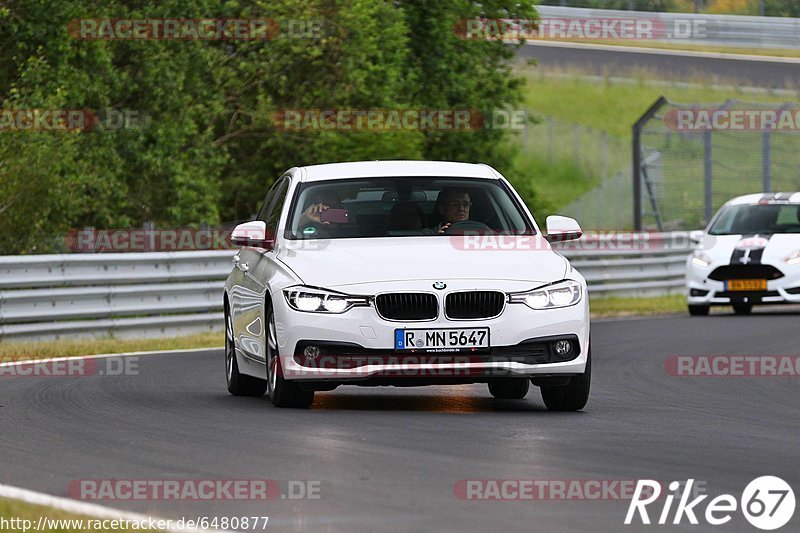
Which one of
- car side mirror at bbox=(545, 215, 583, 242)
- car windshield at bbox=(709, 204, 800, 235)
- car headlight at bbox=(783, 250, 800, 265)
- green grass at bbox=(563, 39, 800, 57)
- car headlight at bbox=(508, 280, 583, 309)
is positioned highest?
green grass at bbox=(563, 39, 800, 57)

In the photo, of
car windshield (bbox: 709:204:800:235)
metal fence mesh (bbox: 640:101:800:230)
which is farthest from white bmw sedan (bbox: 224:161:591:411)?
metal fence mesh (bbox: 640:101:800:230)

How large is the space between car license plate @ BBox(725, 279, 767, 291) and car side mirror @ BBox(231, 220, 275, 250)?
535 inches

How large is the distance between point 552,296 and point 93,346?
9.09 metres

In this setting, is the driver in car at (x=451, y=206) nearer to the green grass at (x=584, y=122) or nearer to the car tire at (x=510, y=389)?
the car tire at (x=510, y=389)

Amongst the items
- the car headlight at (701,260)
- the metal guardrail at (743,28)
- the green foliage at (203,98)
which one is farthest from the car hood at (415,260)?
the metal guardrail at (743,28)

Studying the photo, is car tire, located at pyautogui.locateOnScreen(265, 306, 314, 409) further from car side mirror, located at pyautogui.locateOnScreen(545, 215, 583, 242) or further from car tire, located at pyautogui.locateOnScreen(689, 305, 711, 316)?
car tire, located at pyautogui.locateOnScreen(689, 305, 711, 316)

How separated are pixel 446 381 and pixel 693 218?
2467cm

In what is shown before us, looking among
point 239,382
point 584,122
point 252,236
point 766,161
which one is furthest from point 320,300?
point 584,122

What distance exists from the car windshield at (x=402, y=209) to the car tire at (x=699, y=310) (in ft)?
43.3

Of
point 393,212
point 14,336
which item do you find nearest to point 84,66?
point 14,336

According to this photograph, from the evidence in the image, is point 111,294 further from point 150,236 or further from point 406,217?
point 406,217

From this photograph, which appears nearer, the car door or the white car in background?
the car door

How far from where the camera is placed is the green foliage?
86.6ft

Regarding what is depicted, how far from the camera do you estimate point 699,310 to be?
2548 cm
